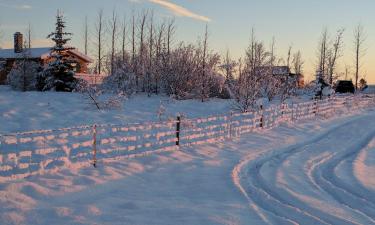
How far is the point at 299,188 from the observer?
10.5 metres

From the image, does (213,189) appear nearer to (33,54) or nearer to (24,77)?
(24,77)

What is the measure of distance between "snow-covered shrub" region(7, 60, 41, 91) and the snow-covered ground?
97.7 feet

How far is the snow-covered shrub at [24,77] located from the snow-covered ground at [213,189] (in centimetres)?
2978

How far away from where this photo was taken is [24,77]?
140ft

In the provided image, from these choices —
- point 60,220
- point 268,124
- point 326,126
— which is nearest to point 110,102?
point 268,124

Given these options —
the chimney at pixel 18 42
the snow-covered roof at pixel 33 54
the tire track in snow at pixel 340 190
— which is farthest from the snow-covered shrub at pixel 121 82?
the tire track in snow at pixel 340 190

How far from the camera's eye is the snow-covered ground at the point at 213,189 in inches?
318

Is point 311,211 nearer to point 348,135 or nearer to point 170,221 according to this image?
point 170,221

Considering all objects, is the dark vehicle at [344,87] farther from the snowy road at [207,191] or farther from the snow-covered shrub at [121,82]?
the snowy road at [207,191]

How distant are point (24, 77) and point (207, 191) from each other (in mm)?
36179

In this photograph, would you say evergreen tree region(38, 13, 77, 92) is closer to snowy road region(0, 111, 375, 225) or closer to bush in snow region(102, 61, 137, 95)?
bush in snow region(102, 61, 137, 95)

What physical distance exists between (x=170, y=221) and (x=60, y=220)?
5.77 ft

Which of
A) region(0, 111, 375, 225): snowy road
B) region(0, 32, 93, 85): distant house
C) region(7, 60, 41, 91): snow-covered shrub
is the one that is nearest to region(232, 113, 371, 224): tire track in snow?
region(0, 111, 375, 225): snowy road

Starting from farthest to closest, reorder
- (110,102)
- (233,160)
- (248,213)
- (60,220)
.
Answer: (110,102), (233,160), (248,213), (60,220)
